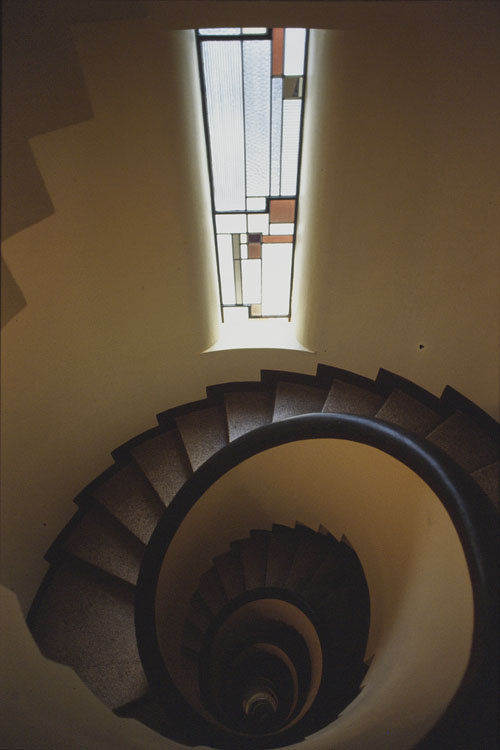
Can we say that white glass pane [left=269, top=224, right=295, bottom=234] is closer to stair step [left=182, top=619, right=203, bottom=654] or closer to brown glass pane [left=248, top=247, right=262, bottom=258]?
brown glass pane [left=248, top=247, right=262, bottom=258]

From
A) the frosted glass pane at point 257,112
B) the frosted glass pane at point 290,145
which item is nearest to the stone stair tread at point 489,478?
the frosted glass pane at point 290,145

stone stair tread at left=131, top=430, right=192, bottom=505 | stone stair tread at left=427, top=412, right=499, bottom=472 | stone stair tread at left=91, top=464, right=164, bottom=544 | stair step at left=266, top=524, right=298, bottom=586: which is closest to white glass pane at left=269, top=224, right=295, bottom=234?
stone stair tread at left=427, top=412, right=499, bottom=472

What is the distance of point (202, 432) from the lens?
4473mm

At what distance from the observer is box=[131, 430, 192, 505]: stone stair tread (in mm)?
4215

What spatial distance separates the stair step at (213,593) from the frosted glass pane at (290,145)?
4.20 meters

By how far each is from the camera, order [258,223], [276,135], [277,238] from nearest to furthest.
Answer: [276,135], [258,223], [277,238]

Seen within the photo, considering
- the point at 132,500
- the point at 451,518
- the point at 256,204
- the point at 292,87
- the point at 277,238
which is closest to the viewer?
the point at 451,518

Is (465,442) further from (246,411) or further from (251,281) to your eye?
(251,281)

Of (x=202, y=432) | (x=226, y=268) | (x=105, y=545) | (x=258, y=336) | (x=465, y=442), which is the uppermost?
(x=226, y=268)

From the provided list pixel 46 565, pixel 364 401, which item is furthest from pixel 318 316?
pixel 46 565

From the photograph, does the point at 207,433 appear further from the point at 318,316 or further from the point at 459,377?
the point at 459,377

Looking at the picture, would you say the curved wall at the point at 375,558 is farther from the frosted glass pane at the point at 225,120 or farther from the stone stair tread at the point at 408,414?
the frosted glass pane at the point at 225,120

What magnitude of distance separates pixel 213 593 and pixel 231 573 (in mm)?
320

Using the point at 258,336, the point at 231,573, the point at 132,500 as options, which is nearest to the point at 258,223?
the point at 258,336
